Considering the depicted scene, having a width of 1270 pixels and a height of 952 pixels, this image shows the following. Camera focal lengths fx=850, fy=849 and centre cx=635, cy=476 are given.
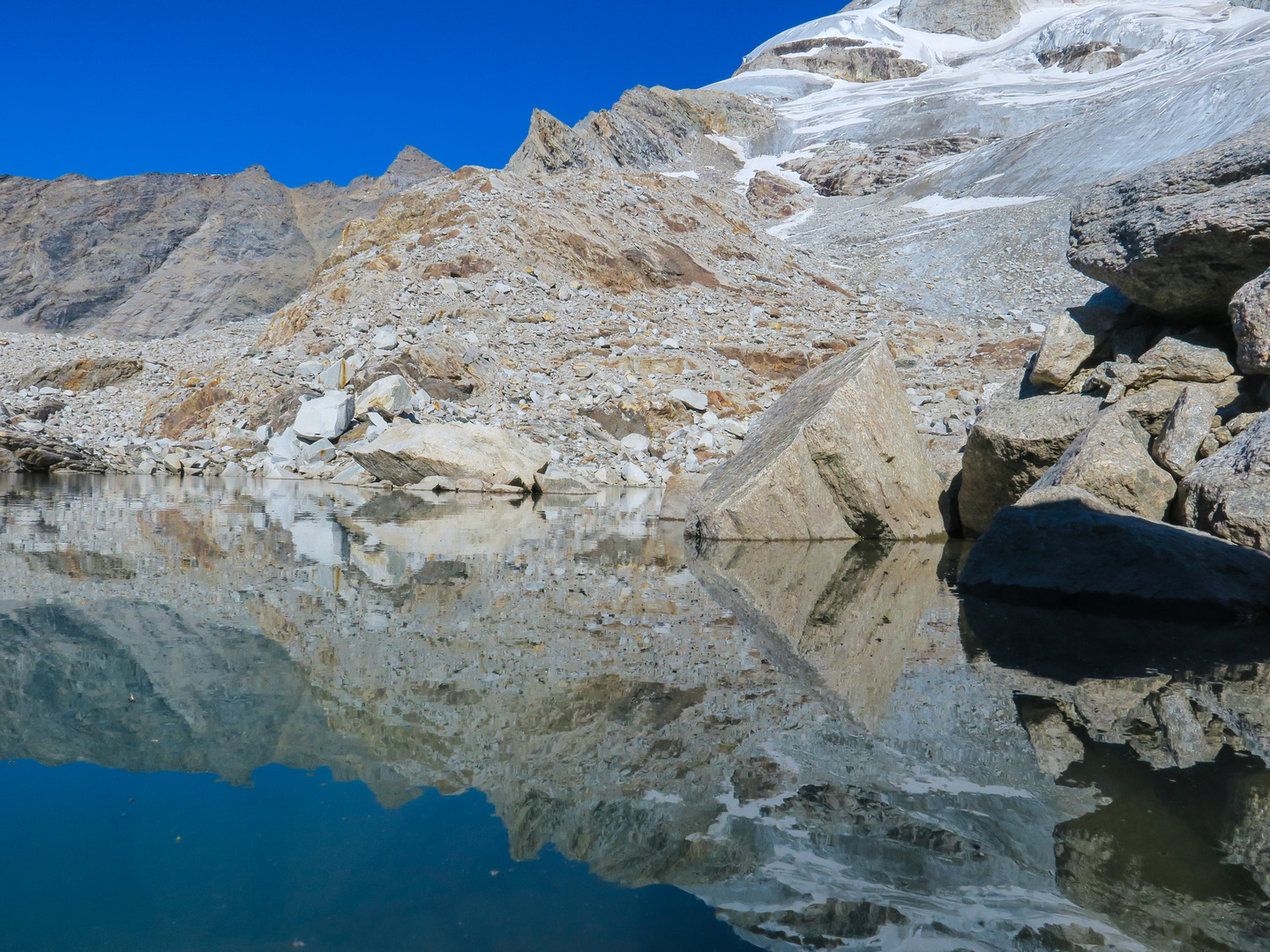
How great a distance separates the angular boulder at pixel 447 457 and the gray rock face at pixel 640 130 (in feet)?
150

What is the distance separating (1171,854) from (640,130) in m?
72.9

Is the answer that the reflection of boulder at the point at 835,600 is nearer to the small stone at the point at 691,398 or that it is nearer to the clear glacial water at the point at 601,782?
the clear glacial water at the point at 601,782

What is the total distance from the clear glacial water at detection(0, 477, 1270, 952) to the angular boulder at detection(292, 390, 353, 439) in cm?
1301

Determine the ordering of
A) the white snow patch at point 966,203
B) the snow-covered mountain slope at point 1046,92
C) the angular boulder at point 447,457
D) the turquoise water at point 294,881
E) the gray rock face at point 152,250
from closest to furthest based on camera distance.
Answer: the turquoise water at point 294,881
the angular boulder at point 447,457
the snow-covered mountain slope at point 1046,92
the white snow patch at point 966,203
the gray rock face at point 152,250

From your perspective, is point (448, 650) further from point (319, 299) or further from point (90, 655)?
point (319, 299)

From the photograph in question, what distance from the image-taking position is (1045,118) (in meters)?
64.7

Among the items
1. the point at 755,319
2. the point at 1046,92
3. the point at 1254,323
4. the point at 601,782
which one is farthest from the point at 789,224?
the point at 601,782

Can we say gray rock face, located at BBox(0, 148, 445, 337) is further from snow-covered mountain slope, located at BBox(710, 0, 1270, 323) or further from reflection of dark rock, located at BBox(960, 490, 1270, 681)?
reflection of dark rock, located at BBox(960, 490, 1270, 681)

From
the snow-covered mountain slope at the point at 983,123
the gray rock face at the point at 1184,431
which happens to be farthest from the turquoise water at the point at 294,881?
the snow-covered mountain slope at the point at 983,123

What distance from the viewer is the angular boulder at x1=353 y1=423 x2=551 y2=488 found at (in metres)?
13.7

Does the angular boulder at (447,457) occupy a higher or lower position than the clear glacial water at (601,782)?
higher

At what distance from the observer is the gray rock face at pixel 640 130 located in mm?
57312

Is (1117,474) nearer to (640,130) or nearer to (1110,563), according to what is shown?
(1110,563)

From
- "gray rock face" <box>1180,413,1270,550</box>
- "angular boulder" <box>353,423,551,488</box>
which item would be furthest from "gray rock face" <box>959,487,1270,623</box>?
"angular boulder" <box>353,423,551,488</box>
